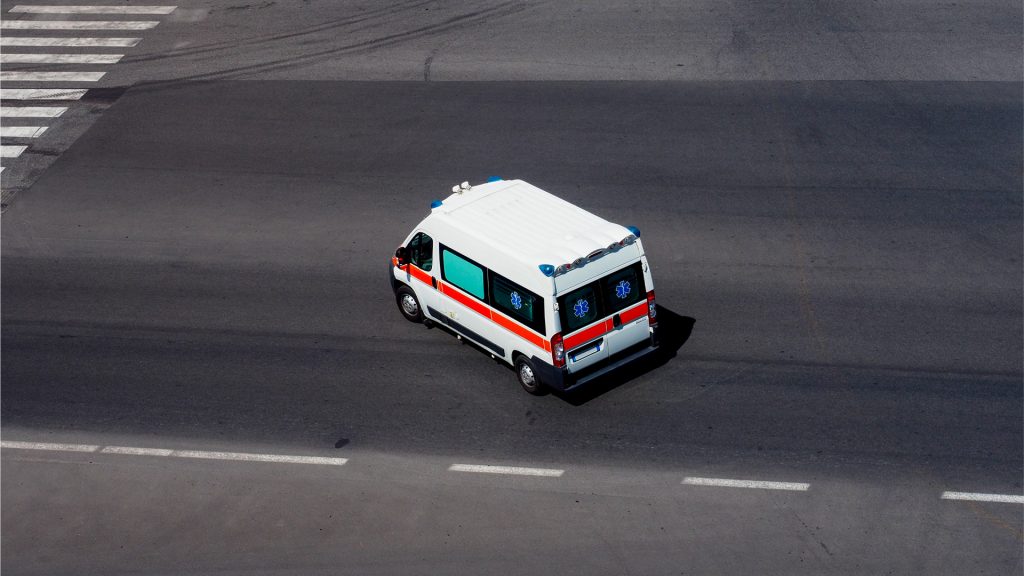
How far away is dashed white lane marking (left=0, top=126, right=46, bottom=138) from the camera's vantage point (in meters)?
22.9

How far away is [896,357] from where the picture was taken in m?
15.7

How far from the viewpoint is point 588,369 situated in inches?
592

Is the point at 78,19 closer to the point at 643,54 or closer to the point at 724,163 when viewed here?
the point at 643,54

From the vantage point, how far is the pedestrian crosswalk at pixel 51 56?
919 inches

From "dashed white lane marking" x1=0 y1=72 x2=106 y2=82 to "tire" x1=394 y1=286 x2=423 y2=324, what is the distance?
38.9 feet

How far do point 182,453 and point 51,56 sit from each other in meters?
14.7

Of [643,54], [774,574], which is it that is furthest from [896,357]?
[643,54]

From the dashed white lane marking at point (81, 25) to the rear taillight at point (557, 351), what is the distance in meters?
17.1

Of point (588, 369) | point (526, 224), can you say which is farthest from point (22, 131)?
point (588, 369)

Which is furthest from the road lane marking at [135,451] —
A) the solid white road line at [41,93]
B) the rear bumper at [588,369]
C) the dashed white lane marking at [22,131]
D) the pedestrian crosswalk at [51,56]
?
the solid white road line at [41,93]

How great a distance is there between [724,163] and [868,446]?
304 inches

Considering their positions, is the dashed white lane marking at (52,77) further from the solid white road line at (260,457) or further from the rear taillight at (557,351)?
the rear taillight at (557,351)

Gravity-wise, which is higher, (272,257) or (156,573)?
(272,257)

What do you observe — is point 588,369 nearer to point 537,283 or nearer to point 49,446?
point 537,283
